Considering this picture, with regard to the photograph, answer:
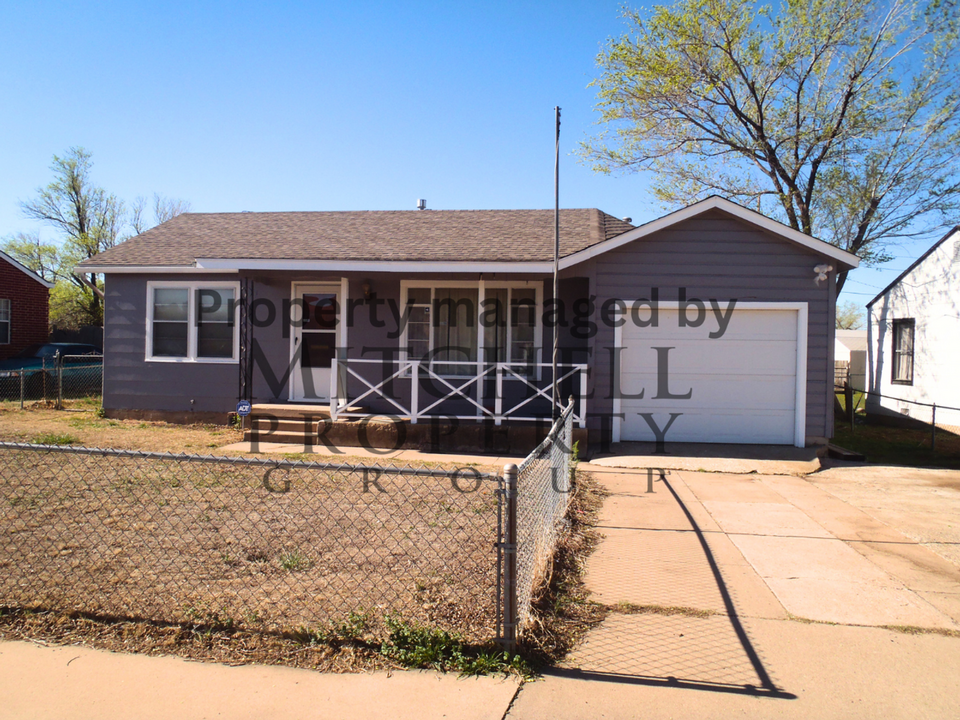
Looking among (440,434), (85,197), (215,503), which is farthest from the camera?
(85,197)

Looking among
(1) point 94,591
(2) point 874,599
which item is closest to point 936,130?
(2) point 874,599

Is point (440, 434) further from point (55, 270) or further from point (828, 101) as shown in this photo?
point (55, 270)

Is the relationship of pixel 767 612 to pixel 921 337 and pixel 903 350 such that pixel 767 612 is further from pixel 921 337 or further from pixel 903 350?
pixel 903 350

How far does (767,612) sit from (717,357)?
22.3 feet

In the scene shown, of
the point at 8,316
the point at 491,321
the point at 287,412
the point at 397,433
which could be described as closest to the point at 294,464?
the point at 397,433

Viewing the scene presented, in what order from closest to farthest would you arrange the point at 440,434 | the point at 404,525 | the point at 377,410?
the point at 404,525 → the point at 440,434 → the point at 377,410

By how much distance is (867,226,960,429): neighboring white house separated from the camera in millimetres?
13125

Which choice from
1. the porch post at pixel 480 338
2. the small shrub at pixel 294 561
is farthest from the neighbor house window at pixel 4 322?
the small shrub at pixel 294 561

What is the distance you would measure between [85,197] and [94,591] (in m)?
34.1

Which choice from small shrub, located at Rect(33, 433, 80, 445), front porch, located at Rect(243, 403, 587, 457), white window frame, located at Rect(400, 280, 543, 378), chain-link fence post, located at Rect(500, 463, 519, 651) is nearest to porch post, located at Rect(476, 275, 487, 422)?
white window frame, located at Rect(400, 280, 543, 378)

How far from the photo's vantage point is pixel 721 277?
10312 mm

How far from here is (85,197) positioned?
1272 inches

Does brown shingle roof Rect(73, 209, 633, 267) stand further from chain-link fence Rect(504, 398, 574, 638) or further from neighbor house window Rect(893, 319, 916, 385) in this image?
neighbor house window Rect(893, 319, 916, 385)

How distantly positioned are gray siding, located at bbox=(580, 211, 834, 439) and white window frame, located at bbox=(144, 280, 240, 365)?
6415 millimetres
